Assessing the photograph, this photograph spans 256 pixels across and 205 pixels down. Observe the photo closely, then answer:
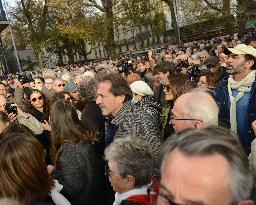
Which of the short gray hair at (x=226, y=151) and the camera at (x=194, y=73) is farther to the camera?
the camera at (x=194, y=73)

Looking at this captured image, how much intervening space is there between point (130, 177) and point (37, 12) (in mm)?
35982

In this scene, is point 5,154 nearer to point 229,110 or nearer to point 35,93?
point 229,110

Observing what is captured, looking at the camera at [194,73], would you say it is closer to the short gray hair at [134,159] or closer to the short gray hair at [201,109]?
the short gray hair at [201,109]

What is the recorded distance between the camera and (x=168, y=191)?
1.57m

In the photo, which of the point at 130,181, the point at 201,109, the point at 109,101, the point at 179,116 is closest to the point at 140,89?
the point at 109,101

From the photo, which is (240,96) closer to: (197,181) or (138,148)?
(138,148)

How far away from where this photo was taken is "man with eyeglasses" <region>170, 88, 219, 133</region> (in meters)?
2.85

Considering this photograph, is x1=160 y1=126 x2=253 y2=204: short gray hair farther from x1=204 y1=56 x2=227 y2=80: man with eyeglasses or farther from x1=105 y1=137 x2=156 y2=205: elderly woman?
x1=204 y1=56 x2=227 y2=80: man with eyeglasses

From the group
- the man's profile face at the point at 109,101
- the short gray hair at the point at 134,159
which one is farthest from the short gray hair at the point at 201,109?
the man's profile face at the point at 109,101

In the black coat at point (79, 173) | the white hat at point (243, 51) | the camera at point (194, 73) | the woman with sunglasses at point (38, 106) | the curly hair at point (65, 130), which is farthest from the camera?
the camera at point (194, 73)

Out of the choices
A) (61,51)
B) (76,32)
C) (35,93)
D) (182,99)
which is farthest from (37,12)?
(182,99)

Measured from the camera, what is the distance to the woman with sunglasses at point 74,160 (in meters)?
3.48

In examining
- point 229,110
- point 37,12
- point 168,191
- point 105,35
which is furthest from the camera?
point 37,12

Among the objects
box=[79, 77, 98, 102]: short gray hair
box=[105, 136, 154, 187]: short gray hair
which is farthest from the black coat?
box=[79, 77, 98, 102]: short gray hair
